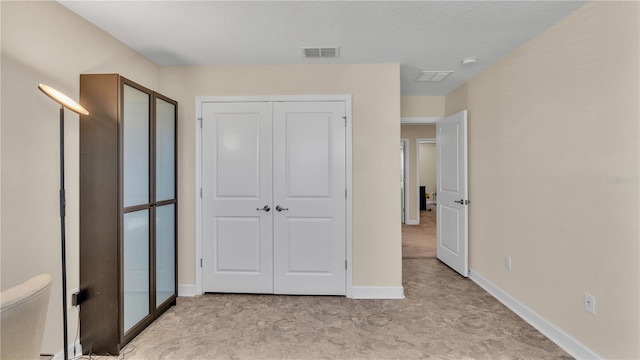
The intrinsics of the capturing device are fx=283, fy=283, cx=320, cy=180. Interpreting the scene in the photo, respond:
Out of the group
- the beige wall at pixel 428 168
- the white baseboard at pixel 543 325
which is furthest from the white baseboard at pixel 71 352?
the beige wall at pixel 428 168

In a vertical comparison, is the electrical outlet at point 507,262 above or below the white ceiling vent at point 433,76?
below

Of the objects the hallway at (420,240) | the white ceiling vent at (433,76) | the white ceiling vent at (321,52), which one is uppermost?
the white ceiling vent at (321,52)

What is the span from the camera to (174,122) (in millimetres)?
2857

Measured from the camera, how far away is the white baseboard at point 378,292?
115 inches

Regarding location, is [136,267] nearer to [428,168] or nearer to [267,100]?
[267,100]

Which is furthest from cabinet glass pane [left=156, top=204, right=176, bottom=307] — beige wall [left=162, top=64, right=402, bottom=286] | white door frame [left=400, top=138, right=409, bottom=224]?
white door frame [left=400, top=138, right=409, bottom=224]

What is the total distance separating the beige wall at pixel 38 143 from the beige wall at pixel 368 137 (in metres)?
1.33

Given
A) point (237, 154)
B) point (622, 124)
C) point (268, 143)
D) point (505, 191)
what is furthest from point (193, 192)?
point (622, 124)

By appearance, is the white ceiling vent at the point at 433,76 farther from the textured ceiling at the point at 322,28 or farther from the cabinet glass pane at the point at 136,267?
the cabinet glass pane at the point at 136,267

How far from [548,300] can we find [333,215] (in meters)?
1.93

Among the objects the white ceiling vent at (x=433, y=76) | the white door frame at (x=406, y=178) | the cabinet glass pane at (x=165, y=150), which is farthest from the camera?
the white door frame at (x=406, y=178)

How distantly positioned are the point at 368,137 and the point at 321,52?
0.95m

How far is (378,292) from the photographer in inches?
116

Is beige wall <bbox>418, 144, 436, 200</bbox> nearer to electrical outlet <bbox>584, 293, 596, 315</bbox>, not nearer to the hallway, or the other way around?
the hallway
